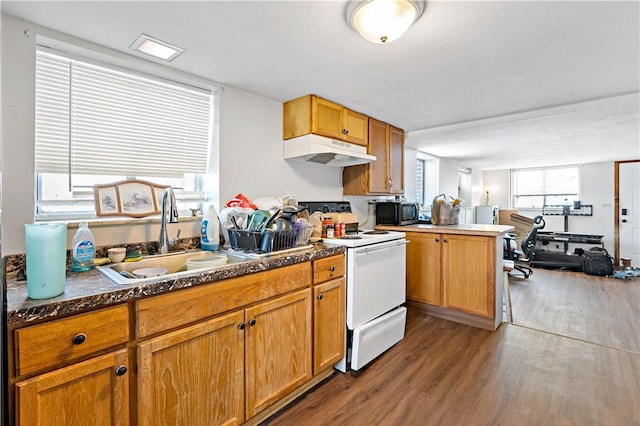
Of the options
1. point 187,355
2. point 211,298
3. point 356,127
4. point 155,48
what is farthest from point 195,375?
point 356,127

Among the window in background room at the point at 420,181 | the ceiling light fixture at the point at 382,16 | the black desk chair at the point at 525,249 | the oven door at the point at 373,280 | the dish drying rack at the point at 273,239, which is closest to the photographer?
the ceiling light fixture at the point at 382,16

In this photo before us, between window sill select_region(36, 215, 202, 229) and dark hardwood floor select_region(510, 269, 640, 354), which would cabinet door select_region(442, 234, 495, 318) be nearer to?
dark hardwood floor select_region(510, 269, 640, 354)

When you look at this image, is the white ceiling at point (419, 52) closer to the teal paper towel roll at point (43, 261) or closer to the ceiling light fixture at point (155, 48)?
the ceiling light fixture at point (155, 48)

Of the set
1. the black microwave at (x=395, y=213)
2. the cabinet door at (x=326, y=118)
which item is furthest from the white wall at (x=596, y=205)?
the cabinet door at (x=326, y=118)

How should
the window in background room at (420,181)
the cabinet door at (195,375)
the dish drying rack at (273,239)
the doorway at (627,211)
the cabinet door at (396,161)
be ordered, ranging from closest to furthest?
1. the cabinet door at (195,375)
2. the dish drying rack at (273,239)
3. the cabinet door at (396,161)
4. the window in background room at (420,181)
5. the doorway at (627,211)

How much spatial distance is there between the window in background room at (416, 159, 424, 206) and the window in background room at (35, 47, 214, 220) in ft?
11.8

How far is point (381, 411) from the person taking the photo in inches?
66.6

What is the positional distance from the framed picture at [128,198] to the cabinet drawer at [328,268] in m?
1.06

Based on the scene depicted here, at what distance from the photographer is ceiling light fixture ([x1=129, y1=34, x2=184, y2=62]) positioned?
61.3 inches

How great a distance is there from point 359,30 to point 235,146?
1218 millimetres

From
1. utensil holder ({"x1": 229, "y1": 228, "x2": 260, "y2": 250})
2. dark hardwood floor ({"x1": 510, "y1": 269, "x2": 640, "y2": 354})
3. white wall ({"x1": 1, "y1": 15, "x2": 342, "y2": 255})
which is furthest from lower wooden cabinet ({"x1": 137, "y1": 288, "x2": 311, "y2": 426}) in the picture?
dark hardwood floor ({"x1": 510, "y1": 269, "x2": 640, "y2": 354})

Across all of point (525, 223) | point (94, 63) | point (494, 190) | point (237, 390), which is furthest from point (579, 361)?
point (494, 190)

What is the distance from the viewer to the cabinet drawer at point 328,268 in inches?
72.6

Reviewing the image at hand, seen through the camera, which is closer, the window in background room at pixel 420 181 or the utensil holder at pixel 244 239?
the utensil holder at pixel 244 239
